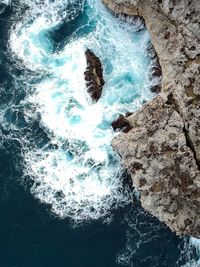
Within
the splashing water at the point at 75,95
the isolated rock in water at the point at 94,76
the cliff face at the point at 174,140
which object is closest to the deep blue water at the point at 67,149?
the splashing water at the point at 75,95

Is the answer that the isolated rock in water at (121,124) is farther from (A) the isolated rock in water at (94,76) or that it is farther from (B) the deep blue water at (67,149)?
(A) the isolated rock in water at (94,76)

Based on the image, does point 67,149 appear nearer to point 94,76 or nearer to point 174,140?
point 94,76

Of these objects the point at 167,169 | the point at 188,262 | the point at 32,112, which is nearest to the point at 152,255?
the point at 188,262

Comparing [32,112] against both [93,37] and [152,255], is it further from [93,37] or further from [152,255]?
[152,255]

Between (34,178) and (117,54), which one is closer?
(34,178)

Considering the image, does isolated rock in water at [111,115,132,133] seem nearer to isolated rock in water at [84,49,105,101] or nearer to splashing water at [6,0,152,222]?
splashing water at [6,0,152,222]

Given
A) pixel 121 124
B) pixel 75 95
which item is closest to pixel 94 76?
pixel 75 95
